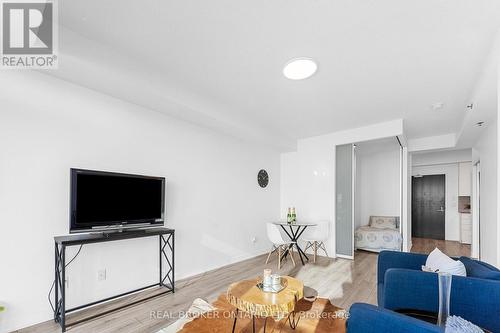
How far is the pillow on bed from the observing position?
20.0ft

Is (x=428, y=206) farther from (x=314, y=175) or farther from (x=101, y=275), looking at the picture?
(x=101, y=275)

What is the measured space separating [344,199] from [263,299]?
352 cm

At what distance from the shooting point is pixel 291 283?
7.36 feet

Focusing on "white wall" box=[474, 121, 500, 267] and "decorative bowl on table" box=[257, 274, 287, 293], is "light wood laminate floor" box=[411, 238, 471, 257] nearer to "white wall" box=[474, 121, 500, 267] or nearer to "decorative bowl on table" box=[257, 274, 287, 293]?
"white wall" box=[474, 121, 500, 267]

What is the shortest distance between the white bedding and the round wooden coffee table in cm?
384

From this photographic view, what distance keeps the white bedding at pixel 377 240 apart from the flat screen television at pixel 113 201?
4.43m

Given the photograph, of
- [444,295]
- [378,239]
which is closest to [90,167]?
[444,295]

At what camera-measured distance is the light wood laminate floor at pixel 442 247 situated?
5505 mm

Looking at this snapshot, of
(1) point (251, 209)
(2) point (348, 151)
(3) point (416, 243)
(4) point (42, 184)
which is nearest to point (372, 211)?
(3) point (416, 243)

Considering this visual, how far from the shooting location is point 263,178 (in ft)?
17.2

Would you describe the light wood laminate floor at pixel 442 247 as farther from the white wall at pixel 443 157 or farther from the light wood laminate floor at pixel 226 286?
the white wall at pixel 443 157

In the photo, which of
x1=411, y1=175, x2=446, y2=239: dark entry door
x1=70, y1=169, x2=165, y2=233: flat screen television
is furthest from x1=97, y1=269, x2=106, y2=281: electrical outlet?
x1=411, y1=175, x2=446, y2=239: dark entry door

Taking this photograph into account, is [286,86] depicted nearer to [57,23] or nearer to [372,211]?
[57,23]

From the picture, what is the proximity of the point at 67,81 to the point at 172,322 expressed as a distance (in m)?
2.59
